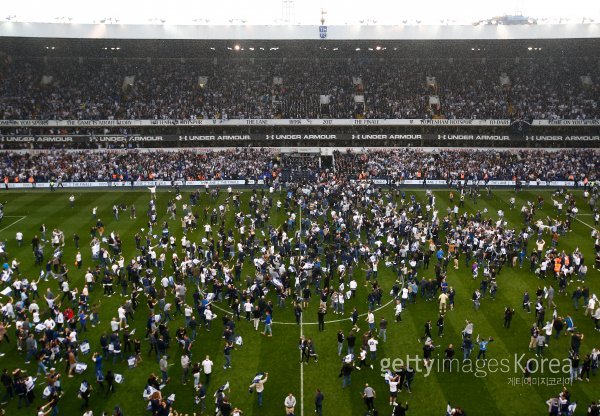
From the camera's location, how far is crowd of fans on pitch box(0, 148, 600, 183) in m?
46.3

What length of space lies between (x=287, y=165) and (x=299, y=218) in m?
18.6

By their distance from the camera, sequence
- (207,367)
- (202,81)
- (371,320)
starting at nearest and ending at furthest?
(207,367) → (371,320) → (202,81)

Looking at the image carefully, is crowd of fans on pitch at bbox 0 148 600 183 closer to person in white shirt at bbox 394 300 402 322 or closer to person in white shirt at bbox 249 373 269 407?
person in white shirt at bbox 394 300 402 322

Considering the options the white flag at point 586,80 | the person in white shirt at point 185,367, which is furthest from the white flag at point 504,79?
the person in white shirt at point 185,367

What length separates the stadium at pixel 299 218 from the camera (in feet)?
56.2

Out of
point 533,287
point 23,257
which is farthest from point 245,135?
point 533,287

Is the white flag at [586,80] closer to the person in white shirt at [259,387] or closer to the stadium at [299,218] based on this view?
the stadium at [299,218]

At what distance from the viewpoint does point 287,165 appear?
2045 inches

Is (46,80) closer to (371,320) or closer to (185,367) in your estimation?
(185,367)

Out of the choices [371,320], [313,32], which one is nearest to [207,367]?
[371,320]

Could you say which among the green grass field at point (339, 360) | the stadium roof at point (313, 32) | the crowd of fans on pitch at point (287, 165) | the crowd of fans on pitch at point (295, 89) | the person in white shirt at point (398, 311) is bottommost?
the green grass field at point (339, 360)

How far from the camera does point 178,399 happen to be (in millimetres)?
15938

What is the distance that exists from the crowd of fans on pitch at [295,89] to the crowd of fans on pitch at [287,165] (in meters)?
4.34

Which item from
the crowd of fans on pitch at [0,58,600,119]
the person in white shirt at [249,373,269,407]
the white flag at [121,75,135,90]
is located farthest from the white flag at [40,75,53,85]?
Result: the person in white shirt at [249,373,269,407]
